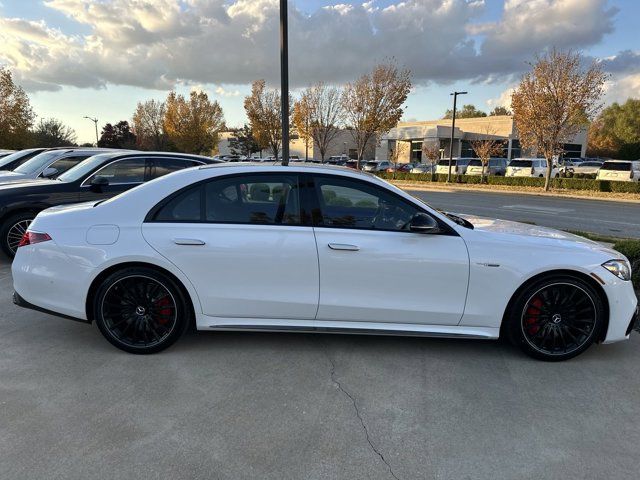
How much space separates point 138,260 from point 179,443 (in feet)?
5.06

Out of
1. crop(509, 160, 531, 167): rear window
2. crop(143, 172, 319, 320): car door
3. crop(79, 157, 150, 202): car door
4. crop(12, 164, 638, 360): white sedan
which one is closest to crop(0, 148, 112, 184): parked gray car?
crop(79, 157, 150, 202): car door

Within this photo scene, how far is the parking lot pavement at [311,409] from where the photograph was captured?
8.38 feet

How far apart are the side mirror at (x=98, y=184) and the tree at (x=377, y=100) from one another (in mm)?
26568

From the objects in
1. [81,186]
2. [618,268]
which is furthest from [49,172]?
[618,268]

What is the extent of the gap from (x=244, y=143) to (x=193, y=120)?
51.2ft

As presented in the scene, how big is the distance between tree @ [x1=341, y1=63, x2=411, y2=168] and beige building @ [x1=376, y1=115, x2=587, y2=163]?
20030 mm

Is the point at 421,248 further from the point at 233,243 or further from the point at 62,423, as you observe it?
the point at 62,423

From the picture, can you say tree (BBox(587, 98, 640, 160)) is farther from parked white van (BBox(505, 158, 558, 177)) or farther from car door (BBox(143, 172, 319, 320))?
car door (BBox(143, 172, 319, 320))

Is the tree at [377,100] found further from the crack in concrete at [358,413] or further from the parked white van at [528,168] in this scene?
the crack in concrete at [358,413]

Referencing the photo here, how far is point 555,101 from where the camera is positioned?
23.9 m

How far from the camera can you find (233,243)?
3.71 metres

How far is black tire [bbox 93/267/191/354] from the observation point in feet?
12.3

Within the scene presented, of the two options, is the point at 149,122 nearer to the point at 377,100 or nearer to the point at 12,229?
the point at 377,100

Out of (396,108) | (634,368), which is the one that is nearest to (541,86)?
(396,108)
